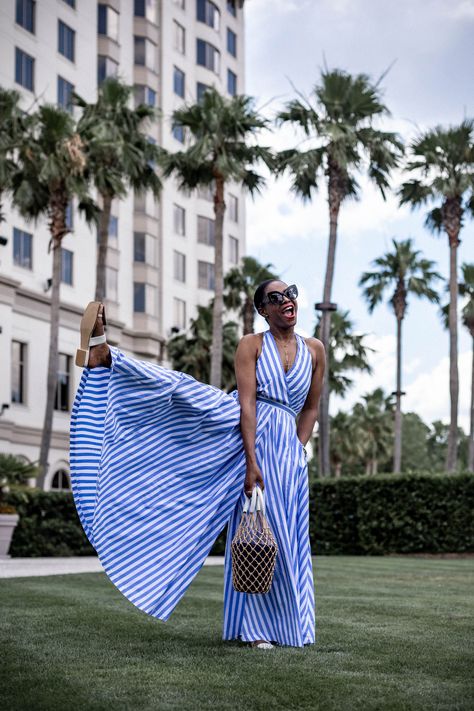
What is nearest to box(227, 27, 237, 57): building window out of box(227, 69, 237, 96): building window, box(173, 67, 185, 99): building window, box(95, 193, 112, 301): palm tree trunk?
box(227, 69, 237, 96): building window

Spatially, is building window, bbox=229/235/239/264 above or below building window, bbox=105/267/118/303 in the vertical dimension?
above

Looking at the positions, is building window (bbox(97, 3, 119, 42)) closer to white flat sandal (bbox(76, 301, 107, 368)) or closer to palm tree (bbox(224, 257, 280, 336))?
palm tree (bbox(224, 257, 280, 336))

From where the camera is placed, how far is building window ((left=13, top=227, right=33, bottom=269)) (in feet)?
119

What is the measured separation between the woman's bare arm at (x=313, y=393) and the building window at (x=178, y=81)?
4866 centimetres

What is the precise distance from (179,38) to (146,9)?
369 centimetres

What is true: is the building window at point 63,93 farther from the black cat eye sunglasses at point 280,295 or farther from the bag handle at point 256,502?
the bag handle at point 256,502

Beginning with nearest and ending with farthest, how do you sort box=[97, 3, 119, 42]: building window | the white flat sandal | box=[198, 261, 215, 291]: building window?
the white flat sandal < box=[97, 3, 119, 42]: building window < box=[198, 261, 215, 291]: building window

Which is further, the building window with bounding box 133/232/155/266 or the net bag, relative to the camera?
the building window with bounding box 133/232/155/266

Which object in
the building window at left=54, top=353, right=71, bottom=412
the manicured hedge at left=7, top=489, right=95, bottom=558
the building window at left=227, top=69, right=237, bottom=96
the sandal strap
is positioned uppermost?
the building window at left=227, top=69, right=237, bottom=96

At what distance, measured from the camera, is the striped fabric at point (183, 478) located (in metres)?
5.90

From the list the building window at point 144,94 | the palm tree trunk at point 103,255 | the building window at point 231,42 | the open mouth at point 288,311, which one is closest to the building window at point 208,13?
the building window at point 231,42

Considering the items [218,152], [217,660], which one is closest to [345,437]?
[218,152]

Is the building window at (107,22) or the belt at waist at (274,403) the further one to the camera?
the building window at (107,22)

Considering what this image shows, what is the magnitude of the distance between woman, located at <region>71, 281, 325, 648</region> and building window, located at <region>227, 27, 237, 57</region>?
55662 mm
